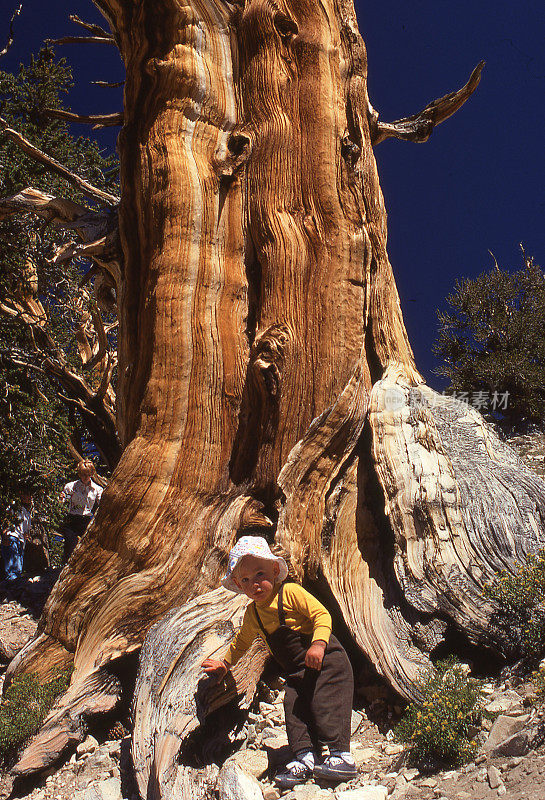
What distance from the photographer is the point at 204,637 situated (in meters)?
2.52

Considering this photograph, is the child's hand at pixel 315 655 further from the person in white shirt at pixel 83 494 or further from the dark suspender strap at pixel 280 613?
the person in white shirt at pixel 83 494

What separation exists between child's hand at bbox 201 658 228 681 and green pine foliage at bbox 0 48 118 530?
13.6 ft

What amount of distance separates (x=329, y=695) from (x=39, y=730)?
4.37ft

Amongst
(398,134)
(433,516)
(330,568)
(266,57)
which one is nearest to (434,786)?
(330,568)

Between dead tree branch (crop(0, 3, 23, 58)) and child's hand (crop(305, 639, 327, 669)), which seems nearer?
child's hand (crop(305, 639, 327, 669))

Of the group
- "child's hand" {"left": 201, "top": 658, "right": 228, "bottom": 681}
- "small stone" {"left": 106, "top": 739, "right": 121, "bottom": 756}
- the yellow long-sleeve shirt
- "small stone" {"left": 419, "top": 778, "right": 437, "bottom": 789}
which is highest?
the yellow long-sleeve shirt

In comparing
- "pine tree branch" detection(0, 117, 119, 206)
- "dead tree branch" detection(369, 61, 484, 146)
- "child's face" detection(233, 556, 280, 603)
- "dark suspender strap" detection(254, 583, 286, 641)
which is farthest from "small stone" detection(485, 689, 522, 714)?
"pine tree branch" detection(0, 117, 119, 206)

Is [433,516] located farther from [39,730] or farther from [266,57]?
[266,57]

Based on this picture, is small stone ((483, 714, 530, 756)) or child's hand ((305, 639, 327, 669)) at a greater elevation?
child's hand ((305, 639, 327, 669))

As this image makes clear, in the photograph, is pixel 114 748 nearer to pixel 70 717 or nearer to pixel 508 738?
pixel 70 717

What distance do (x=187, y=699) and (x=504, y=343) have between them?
11.6 meters

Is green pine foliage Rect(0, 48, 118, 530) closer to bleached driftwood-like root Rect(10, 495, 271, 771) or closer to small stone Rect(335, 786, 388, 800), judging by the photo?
bleached driftwood-like root Rect(10, 495, 271, 771)

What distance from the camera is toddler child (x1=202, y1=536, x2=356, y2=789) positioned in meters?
2.18

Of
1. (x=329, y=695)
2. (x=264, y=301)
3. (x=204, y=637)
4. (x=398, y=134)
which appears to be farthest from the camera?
(x=398, y=134)
